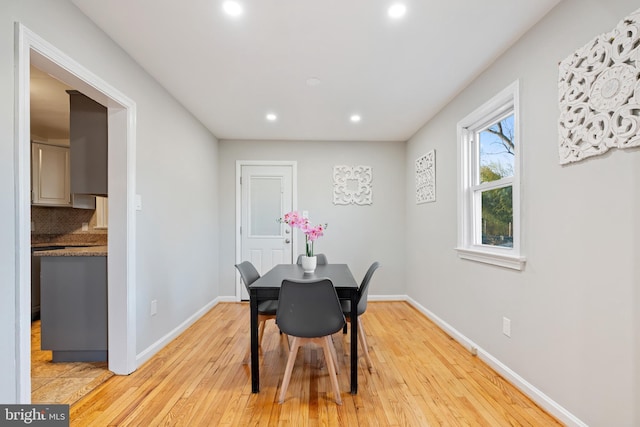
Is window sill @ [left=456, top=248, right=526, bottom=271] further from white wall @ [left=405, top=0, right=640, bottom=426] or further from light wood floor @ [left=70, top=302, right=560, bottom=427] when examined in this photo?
light wood floor @ [left=70, top=302, right=560, bottom=427]

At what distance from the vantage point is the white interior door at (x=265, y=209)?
4.54 m

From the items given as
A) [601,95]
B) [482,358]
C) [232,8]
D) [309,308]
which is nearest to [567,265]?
[601,95]

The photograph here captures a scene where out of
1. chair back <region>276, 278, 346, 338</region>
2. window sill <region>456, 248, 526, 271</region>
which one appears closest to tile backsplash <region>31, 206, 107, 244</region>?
chair back <region>276, 278, 346, 338</region>

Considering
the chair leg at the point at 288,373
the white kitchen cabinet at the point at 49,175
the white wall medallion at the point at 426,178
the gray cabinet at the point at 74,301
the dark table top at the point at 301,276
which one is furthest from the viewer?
the white kitchen cabinet at the point at 49,175

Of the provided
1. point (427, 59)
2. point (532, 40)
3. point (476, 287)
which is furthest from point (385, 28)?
point (476, 287)

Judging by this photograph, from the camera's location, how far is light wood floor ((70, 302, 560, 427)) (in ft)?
5.78

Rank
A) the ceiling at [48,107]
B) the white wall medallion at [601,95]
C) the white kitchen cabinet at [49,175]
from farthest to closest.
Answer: the white kitchen cabinet at [49,175]
the ceiling at [48,107]
the white wall medallion at [601,95]

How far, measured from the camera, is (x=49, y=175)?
386 centimetres

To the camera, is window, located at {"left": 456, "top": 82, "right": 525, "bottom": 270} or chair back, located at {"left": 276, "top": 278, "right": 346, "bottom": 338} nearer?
chair back, located at {"left": 276, "top": 278, "right": 346, "bottom": 338}

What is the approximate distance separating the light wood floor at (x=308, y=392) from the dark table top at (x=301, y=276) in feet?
2.30

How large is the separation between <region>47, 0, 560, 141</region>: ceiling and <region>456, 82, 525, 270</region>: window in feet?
1.30

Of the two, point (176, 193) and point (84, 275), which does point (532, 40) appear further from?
point (84, 275)

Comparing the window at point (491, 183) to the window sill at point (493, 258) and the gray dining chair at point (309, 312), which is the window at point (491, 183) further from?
the gray dining chair at point (309, 312)

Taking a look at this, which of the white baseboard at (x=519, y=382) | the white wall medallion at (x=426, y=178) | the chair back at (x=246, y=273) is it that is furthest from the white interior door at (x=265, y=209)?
the white baseboard at (x=519, y=382)
